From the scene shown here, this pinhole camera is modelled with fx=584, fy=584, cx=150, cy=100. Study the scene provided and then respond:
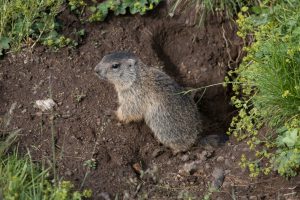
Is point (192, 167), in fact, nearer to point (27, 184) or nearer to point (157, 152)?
point (157, 152)

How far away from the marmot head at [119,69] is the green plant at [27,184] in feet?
5.25

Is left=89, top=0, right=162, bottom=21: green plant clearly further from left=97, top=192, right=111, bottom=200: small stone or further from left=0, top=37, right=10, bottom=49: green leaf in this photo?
left=97, top=192, right=111, bottom=200: small stone

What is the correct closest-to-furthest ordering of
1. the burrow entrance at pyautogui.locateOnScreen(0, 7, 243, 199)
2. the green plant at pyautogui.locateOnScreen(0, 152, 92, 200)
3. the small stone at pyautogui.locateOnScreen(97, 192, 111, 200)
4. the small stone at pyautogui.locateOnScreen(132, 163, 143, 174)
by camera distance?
1. the green plant at pyautogui.locateOnScreen(0, 152, 92, 200)
2. the small stone at pyautogui.locateOnScreen(97, 192, 111, 200)
3. the burrow entrance at pyautogui.locateOnScreen(0, 7, 243, 199)
4. the small stone at pyautogui.locateOnScreen(132, 163, 143, 174)

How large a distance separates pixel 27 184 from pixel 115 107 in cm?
212

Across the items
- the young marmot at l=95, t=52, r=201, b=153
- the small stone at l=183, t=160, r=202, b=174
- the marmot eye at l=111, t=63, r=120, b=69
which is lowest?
the small stone at l=183, t=160, r=202, b=174

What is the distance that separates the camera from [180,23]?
7426mm

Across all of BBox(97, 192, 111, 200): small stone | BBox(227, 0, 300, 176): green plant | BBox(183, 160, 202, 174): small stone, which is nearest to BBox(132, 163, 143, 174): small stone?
BBox(183, 160, 202, 174): small stone

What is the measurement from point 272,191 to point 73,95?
2423mm

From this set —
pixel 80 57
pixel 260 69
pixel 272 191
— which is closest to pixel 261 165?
pixel 272 191

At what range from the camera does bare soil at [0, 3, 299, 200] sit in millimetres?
5562

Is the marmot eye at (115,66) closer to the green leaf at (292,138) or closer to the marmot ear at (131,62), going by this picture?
the marmot ear at (131,62)

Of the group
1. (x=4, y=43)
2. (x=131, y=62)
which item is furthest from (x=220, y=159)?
(x=4, y=43)

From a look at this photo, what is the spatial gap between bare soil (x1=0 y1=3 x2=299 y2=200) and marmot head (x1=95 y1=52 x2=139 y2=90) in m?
0.24

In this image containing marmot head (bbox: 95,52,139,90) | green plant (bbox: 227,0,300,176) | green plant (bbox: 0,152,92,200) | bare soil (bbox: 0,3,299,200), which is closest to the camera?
green plant (bbox: 0,152,92,200)
